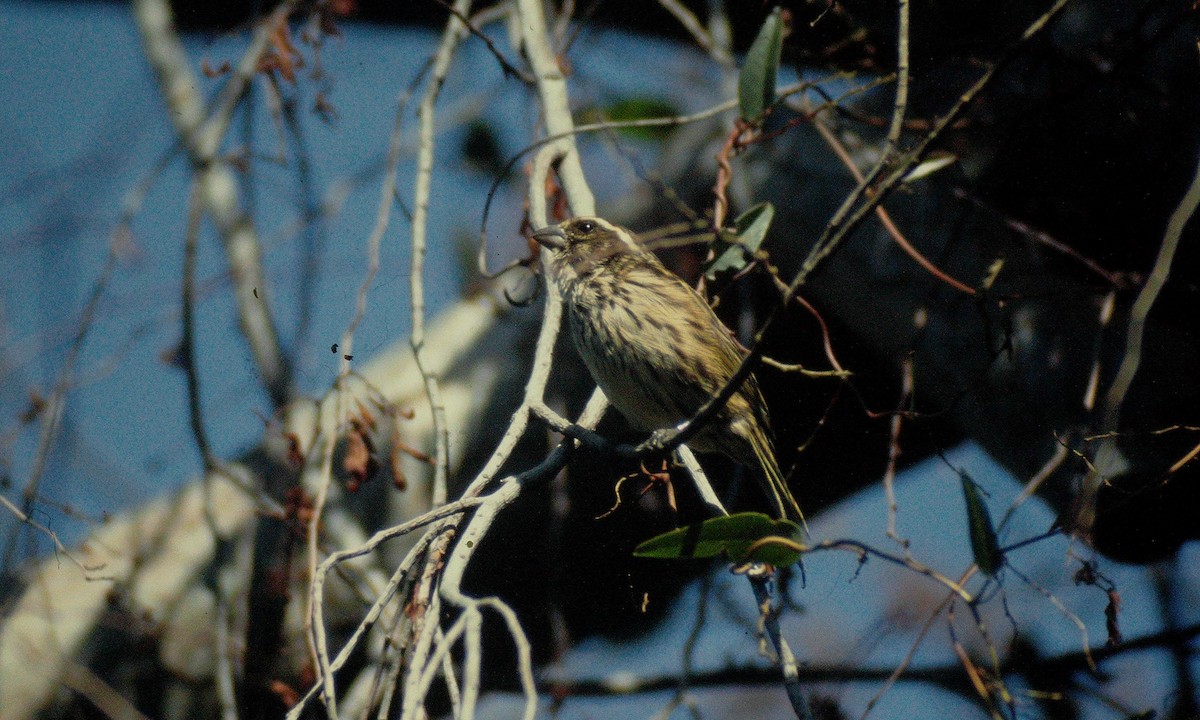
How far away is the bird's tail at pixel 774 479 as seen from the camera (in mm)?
2709

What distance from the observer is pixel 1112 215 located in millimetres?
3037

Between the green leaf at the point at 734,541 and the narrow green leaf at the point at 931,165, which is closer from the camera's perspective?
the green leaf at the point at 734,541

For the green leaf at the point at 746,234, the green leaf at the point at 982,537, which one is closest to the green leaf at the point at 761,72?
the green leaf at the point at 746,234

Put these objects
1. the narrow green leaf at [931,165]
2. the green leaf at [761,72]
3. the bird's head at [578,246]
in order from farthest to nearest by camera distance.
→ the bird's head at [578,246]
the narrow green leaf at [931,165]
the green leaf at [761,72]

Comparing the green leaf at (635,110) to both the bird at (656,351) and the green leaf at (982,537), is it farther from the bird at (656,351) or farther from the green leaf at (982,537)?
the green leaf at (982,537)

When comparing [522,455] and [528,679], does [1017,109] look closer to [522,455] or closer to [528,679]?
[522,455]

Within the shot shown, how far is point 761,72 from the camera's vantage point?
2.43 metres

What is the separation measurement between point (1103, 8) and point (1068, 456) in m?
1.52

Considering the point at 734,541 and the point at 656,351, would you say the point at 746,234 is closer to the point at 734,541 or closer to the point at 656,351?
the point at 656,351

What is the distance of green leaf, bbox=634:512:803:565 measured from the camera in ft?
5.88

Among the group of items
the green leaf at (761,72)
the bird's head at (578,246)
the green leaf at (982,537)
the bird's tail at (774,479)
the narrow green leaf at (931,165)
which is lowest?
the bird's tail at (774,479)

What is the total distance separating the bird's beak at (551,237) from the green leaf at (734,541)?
1193mm

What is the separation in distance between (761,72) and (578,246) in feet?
2.68

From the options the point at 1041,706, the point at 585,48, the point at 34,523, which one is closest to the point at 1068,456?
the point at 1041,706
